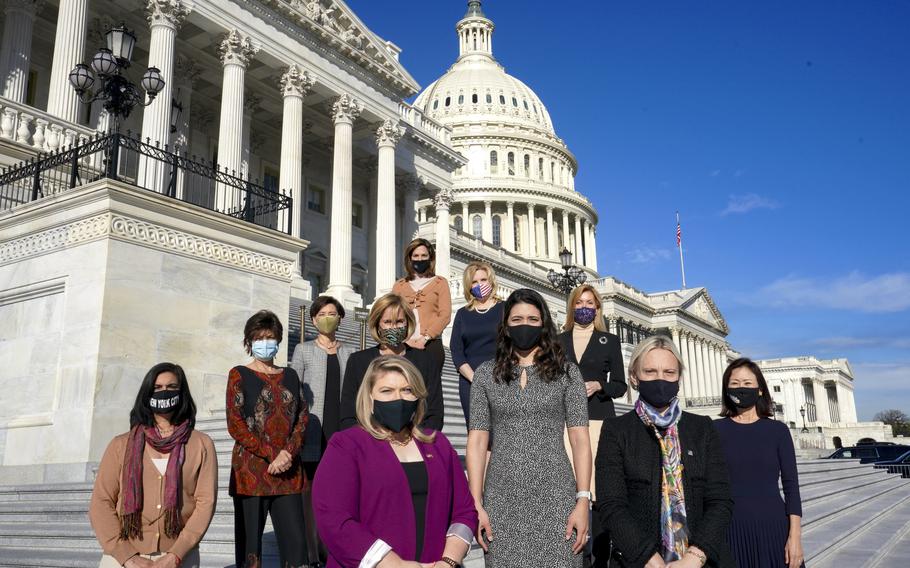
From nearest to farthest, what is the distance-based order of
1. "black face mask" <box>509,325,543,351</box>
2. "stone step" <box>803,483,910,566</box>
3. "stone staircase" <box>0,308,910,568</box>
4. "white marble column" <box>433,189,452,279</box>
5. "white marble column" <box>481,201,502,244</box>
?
"black face mask" <box>509,325,543,351</box> < "stone staircase" <box>0,308,910,568</box> < "stone step" <box>803,483,910,566</box> < "white marble column" <box>433,189,452,279</box> < "white marble column" <box>481,201,502,244</box>

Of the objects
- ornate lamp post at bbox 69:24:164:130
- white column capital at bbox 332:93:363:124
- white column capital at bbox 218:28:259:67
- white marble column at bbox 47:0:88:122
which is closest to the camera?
ornate lamp post at bbox 69:24:164:130

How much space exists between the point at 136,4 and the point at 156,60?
10.9ft

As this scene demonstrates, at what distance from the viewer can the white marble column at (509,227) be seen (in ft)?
308

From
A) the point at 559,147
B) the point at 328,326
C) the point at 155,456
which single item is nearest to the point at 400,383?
the point at 155,456

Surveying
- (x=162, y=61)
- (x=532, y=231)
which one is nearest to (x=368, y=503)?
(x=162, y=61)

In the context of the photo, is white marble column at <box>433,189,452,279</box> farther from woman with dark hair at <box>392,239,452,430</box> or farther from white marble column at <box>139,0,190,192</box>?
woman with dark hair at <box>392,239,452,430</box>

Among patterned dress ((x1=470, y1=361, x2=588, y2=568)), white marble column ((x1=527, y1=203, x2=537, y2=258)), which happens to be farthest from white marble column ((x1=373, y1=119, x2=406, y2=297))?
white marble column ((x1=527, y1=203, x2=537, y2=258))

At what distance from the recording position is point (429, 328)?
6.50 metres

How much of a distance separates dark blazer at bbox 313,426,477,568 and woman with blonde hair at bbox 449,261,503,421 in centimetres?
272

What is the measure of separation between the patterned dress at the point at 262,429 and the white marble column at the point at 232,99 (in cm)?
2006

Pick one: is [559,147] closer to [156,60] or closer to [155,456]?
[156,60]

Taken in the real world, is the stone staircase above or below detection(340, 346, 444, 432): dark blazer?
below

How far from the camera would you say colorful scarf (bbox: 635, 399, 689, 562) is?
12.0 ft

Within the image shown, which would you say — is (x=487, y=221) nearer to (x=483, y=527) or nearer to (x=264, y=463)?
(x=264, y=463)
